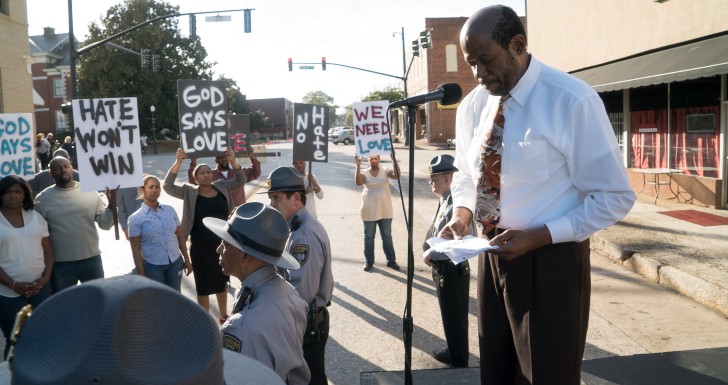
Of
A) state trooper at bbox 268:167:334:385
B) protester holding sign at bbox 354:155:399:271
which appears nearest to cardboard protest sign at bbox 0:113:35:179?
protester holding sign at bbox 354:155:399:271

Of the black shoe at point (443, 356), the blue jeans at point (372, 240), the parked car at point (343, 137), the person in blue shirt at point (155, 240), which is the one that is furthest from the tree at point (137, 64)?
the black shoe at point (443, 356)

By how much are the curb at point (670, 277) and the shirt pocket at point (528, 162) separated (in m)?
5.35

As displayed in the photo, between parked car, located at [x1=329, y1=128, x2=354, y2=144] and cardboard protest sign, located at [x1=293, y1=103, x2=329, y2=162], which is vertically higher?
parked car, located at [x1=329, y1=128, x2=354, y2=144]

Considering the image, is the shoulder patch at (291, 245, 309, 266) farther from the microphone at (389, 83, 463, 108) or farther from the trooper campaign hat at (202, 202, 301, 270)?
the microphone at (389, 83, 463, 108)

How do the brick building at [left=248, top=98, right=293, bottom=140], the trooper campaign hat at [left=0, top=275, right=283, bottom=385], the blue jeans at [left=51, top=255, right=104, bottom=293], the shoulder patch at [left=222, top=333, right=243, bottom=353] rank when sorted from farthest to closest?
the brick building at [left=248, top=98, right=293, bottom=140] → the blue jeans at [left=51, top=255, right=104, bottom=293] → the shoulder patch at [left=222, top=333, right=243, bottom=353] → the trooper campaign hat at [left=0, top=275, right=283, bottom=385]

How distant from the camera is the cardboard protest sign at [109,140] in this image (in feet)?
21.5

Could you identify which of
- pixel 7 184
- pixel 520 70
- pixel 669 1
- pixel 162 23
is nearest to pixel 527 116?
pixel 520 70

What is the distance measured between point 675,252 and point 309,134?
5.40m

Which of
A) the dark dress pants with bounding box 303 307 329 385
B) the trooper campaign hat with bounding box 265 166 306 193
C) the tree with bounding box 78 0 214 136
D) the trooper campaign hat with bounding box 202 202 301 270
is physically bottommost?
the dark dress pants with bounding box 303 307 329 385

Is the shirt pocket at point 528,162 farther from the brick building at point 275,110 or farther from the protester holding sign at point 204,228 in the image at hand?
the brick building at point 275,110

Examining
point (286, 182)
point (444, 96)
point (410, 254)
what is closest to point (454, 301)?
point (286, 182)

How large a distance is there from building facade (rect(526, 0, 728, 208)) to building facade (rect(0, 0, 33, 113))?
18.0m

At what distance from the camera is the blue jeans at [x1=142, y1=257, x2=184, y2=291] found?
19.5 ft

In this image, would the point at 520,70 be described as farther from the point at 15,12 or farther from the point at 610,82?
the point at 15,12
